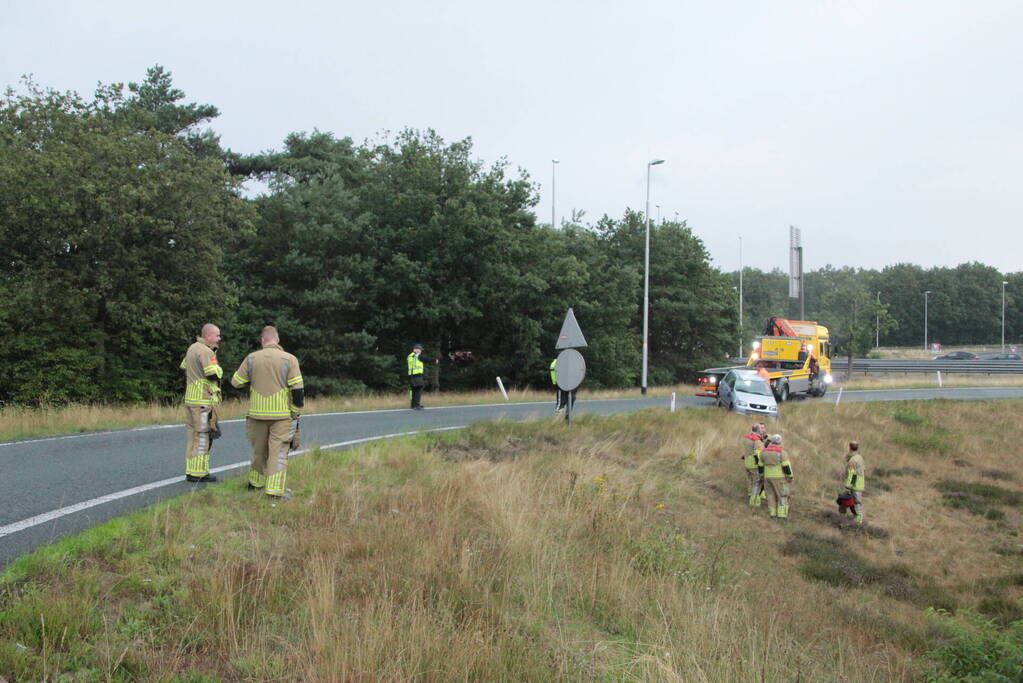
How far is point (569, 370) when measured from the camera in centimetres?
1280

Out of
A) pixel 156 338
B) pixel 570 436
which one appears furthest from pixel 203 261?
pixel 570 436

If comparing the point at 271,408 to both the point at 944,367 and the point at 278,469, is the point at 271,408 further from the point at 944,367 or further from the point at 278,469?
the point at 944,367

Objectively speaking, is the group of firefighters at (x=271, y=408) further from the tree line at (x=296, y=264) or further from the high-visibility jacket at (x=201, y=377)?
the tree line at (x=296, y=264)

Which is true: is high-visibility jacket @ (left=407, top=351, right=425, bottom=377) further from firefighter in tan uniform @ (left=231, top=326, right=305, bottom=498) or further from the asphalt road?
firefighter in tan uniform @ (left=231, top=326, right=305, bottom=498)

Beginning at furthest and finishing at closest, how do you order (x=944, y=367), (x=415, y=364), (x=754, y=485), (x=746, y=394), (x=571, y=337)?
(x=944, y=367) < (x=746, y=394) < (x=415, y=364) < (x=754, y=485) < (x=571, y=337)

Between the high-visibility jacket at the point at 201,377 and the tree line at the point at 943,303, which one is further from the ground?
the tree line at the point at 943,303

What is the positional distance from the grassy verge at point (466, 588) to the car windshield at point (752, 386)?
9.12 metres

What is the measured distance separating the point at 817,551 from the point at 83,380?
76.2 ft

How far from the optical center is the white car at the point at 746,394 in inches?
829

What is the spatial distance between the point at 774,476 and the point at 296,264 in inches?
863

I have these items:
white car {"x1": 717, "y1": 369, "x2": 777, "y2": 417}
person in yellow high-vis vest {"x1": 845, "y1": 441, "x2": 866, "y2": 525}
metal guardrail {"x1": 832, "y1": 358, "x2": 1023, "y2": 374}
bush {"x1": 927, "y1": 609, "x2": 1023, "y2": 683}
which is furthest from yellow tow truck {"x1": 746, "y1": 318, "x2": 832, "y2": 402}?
metal guardrail {"x1": 832, "y1": 358, "x2": 1023, "y2": 374}

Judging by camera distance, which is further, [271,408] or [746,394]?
[746,394]

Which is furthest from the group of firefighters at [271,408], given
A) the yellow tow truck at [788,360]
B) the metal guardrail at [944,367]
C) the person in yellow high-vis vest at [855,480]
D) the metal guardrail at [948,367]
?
Result: the metal guardrail at [948,367]

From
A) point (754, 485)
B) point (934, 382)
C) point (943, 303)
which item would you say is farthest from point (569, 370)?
point (943, 303)
